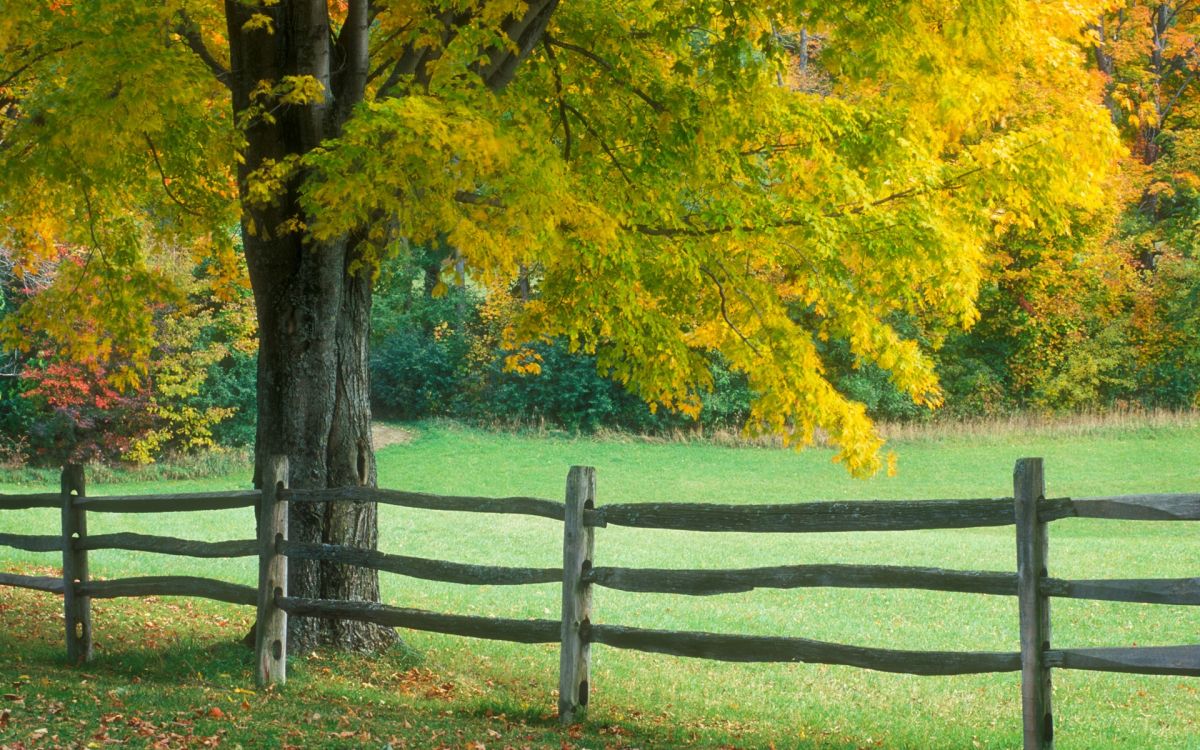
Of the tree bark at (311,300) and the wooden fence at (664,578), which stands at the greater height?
the tree bark at (311,300)

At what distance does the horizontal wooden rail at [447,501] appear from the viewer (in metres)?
8.52

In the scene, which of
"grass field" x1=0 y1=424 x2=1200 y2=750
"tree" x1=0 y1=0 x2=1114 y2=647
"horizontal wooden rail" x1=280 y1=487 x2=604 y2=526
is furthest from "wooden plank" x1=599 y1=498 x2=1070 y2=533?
"tree" x1=0 y1=0 x2=1114 y2=647

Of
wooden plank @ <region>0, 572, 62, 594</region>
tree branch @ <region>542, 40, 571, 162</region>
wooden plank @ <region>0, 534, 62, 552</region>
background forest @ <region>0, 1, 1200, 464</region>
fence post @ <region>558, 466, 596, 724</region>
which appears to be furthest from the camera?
background forest @ <region>0, 1, 1200, 464</region>

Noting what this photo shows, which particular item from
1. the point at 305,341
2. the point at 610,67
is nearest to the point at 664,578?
the point at 305,341

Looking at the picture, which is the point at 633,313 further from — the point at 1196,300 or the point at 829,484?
the point at 1196,300

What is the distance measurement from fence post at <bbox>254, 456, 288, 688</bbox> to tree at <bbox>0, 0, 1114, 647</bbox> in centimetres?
81

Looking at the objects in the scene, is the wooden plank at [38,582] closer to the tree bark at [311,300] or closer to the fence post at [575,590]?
the tree bark at [311,300]

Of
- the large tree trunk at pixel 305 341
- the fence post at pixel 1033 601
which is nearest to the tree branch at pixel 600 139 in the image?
the large tree trunk at pixel 305 341

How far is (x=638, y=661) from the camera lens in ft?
43.6

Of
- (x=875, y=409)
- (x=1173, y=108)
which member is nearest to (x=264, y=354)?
(x=875, y=409)

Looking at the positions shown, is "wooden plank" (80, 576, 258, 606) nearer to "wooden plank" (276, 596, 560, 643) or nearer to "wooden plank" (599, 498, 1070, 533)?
"wooden plank" (276, 596, 560, 643)

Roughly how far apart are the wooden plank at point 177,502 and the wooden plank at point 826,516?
10.5ft

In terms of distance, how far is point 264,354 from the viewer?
1073 cm

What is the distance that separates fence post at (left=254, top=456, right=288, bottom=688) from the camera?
9.62 metres
